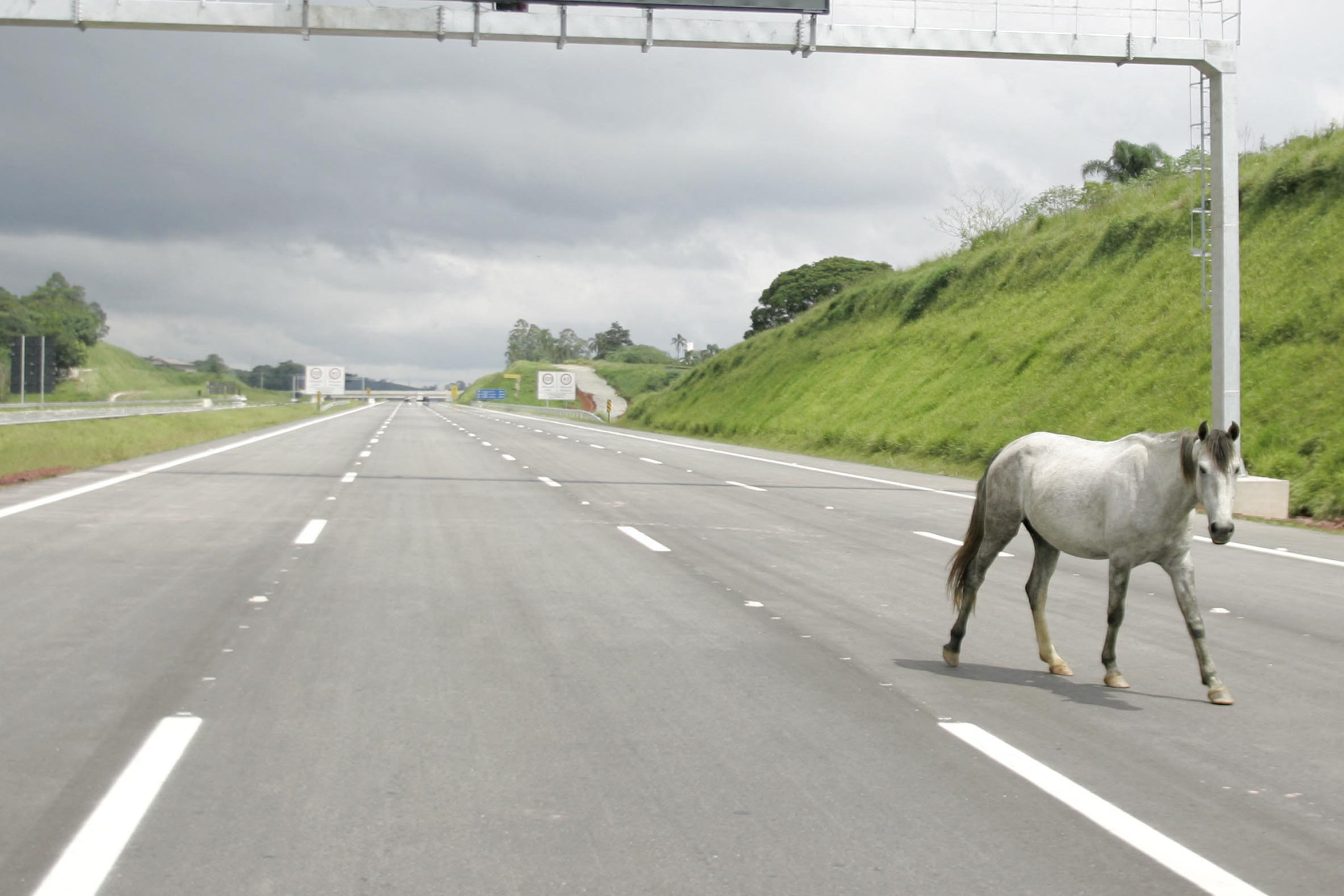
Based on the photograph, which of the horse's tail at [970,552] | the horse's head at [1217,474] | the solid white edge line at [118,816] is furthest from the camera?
the horse's tail at [970,552]

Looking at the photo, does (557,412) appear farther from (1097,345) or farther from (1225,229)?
(1225,229)

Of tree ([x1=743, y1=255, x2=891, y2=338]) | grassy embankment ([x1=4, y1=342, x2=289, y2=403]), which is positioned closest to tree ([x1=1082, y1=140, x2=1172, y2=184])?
tree ([x1=743, y1=255, x2=891, y2=338])

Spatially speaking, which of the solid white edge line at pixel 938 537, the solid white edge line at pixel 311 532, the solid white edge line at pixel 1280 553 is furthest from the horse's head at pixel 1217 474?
the solid white edge line at pixel 311 532

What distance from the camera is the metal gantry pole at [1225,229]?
57.0ft

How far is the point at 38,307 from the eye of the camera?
5615 inches

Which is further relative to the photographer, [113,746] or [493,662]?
[493,662]

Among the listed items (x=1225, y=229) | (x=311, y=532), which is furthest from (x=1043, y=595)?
(x=1225, y=229)

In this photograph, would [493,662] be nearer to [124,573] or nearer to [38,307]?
[124,573]

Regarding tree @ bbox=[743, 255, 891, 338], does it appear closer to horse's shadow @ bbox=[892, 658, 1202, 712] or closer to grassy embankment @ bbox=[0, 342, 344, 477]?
grassy embankment @ bbox=[0, 342, 344, 477]

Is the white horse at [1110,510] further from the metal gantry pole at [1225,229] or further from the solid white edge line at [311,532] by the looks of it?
the metal gantry pole at [1225,229]

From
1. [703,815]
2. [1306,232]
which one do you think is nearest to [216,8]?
[703,815]

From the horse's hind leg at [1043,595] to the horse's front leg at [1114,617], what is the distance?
0.30 meters

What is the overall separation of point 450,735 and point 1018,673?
3249 millimetres

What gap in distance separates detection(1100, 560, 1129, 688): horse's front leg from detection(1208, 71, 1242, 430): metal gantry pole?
12.2 meters
